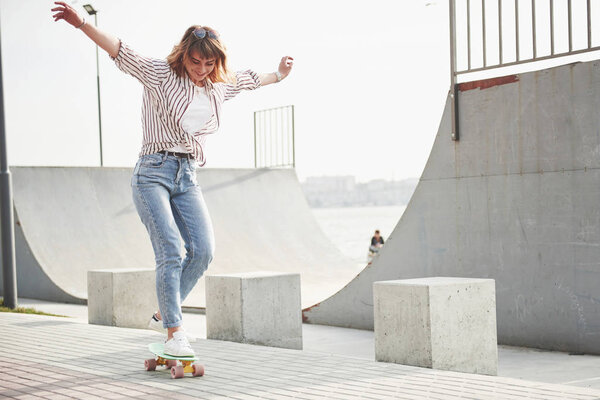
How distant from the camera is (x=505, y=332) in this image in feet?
24.0

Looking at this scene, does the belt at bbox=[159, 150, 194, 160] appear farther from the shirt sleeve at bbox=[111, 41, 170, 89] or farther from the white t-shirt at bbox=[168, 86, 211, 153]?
the shirt sleeve at bbox=[111, 41, 170, 89]

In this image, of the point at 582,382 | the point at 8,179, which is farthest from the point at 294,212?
the point at 582,382

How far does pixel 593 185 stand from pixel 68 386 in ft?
15.4

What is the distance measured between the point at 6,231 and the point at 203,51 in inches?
292

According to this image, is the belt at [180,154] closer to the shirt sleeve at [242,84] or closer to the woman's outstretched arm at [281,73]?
the shirt sleeve at [242,84]

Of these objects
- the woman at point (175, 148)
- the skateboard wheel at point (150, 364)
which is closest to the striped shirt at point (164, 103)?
the woman at point (175, 148)

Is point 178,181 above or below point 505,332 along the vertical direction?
above

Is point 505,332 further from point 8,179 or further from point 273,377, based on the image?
point 8,179

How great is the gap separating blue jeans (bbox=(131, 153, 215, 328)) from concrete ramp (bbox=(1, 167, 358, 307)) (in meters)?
7.37

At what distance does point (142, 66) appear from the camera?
4156 mm

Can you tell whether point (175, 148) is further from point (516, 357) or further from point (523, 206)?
point (523, 206)

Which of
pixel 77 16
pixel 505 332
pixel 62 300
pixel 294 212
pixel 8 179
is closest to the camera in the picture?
pixel 77 16

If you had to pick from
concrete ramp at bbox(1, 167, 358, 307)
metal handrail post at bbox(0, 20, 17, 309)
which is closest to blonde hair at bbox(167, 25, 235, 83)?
metal handrail post at bbox(0, 20, 17, 309)

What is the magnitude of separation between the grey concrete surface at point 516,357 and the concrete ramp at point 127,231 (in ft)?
10.8
